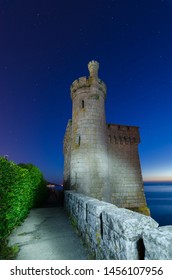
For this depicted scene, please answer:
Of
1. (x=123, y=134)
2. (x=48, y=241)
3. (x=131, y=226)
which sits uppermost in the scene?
(x=123, y=134)

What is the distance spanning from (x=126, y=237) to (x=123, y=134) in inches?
472

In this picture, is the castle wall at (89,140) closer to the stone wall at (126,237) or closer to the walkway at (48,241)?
the walkway at (48,241)

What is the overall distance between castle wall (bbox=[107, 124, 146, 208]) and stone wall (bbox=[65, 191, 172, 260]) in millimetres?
8648

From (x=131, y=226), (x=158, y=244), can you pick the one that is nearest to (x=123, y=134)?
(x=131, y=226)

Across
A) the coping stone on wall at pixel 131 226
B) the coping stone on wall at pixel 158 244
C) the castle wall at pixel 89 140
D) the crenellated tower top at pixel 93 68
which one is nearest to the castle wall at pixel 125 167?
the castle wall at pixel 89 140

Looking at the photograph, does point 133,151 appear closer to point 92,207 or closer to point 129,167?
point 129,167

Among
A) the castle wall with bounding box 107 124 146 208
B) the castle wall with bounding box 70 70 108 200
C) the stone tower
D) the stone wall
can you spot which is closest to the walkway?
the stone wall

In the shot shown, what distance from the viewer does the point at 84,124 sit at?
9914mm

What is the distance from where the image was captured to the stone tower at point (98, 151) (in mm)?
9133

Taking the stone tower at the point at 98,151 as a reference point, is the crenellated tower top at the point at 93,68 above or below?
above

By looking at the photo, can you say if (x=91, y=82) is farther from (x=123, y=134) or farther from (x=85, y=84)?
(x=123, y=134)

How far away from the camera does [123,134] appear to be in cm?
1367
